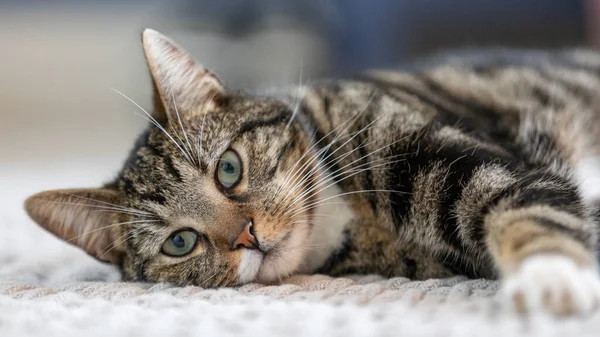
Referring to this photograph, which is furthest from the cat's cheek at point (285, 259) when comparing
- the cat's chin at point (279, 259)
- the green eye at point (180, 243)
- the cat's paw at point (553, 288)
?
the cat's paw at point (553, 288)

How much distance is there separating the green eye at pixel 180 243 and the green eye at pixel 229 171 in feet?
0.39

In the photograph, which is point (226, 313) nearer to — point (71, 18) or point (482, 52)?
point (482, 52)

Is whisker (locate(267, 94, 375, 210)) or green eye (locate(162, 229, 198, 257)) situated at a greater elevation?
whisker (locate(267, 94, 375, 210))

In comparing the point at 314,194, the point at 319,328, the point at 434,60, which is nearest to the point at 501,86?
the point at 434,60

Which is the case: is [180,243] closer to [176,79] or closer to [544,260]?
[176,79]

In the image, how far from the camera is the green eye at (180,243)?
1.08m

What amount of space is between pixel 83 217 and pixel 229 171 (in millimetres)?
339

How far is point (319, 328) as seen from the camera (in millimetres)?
716

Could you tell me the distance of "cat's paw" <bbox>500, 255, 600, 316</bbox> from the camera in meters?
0.71

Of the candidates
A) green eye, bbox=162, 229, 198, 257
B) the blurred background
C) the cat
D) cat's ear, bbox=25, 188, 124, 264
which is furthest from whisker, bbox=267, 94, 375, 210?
the blurred background

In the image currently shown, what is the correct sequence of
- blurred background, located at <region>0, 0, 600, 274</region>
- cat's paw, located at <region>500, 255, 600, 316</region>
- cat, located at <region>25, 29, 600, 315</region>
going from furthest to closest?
blurred background, located at <region>0, 0, 600, 274</region>
cat, located at <region>25, 29, 600, 315</region>
cat's paw, located at <region>500, 255, 600, 316</region>

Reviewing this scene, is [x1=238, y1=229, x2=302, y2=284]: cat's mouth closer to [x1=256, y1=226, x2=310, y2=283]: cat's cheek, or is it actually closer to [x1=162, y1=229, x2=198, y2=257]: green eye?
[x1=256, y1=226, x2=310, y2=283]: cat's cheek

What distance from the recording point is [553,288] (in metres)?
0.72

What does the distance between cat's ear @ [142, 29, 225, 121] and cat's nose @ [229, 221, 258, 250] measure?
304 millimetres
